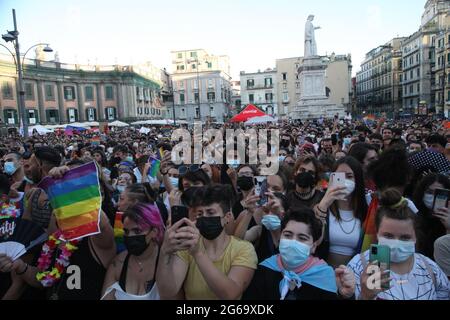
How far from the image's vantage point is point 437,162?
504 cm

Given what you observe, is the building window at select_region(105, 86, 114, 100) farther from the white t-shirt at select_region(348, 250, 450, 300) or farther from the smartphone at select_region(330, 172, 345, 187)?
the white t-shirt at select_region(348, 250, 450, 300)

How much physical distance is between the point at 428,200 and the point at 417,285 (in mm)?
1230

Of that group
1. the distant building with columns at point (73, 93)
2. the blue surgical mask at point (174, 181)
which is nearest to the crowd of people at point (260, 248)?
the blue surgical mask at point (174, 181)

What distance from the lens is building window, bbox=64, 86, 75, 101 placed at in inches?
2428

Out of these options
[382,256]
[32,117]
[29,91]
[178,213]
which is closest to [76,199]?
[178,213]

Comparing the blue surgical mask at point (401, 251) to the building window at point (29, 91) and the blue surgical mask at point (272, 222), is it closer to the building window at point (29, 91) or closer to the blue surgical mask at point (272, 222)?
the blue surgical mask at point (272, 222)

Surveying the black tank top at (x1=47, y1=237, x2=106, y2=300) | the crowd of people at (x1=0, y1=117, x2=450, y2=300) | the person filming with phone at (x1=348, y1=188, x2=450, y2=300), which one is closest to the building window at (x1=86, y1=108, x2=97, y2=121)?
the crowd of people at (x1=0, y1=117, x2=450, y2=300)

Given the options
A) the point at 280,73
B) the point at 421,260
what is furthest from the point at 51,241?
the point at 280,73

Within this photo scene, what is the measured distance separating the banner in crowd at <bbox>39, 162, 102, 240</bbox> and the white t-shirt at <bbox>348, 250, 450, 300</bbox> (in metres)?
2.23

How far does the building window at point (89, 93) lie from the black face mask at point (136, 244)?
67.2 m

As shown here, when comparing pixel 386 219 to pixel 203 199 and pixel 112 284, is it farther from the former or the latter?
pixel 112 284

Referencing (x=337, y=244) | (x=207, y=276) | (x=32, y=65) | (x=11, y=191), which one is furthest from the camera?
(x=32, y=65)
